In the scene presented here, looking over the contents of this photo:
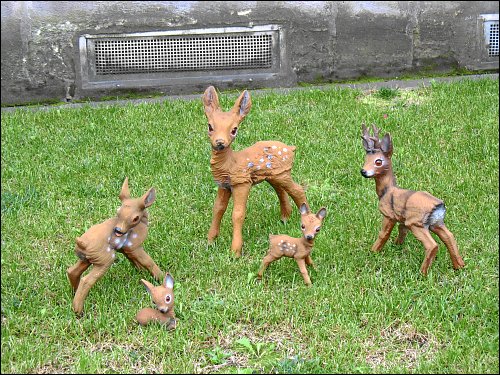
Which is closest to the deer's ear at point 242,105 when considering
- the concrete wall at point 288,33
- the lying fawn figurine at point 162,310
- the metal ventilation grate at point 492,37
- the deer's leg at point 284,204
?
the deer's leg at point 284,204

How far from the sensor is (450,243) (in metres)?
4.95

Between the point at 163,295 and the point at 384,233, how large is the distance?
1.70 meters

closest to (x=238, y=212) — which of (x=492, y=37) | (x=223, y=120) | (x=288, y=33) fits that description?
(x=223, y=120)

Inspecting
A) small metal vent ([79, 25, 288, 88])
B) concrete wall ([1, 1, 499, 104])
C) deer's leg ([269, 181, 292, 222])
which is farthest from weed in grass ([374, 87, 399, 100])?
deer's leg ([269, 181, 292, 222])

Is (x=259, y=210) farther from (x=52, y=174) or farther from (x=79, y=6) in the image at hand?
(x=79, y=6)

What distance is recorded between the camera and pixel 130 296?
189 inches

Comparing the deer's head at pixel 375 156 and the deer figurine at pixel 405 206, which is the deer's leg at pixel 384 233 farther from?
the deer's head at pixel 375 156

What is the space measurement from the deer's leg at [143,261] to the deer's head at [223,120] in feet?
2.93

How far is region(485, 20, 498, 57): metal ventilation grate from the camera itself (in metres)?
9.82

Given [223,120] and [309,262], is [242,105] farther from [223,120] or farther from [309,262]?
[309,262]

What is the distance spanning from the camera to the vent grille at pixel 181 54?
30.9ft

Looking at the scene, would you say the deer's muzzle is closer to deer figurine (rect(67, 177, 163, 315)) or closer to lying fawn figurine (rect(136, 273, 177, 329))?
deer figurine (rect(67, 177, 163, 315))

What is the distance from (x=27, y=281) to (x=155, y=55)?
509 centimetres

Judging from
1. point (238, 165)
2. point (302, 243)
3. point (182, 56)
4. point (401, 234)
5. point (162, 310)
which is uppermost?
point (182, 56)
